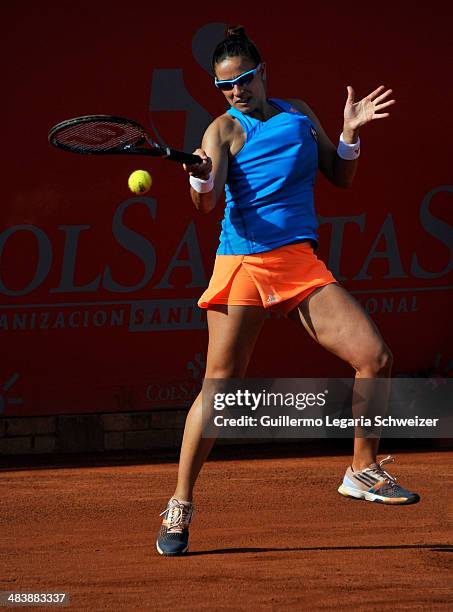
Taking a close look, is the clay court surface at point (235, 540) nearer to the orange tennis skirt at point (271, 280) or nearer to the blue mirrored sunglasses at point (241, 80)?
the orange tennis skirt at point (271, 280)

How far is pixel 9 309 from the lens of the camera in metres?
7.50

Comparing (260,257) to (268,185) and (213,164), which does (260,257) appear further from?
(213,164)

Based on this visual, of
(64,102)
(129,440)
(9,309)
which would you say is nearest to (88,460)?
(129,440)

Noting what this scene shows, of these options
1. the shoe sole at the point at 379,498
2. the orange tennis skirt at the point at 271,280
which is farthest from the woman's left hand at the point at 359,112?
the shoe sole at the point at 379,498

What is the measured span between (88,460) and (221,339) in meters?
2.97

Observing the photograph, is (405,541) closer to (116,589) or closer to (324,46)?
(116,589)

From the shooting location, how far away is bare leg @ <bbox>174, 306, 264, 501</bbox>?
15.3 ft

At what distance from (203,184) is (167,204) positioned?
10.4ft

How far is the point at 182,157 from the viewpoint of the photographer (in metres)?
4.38

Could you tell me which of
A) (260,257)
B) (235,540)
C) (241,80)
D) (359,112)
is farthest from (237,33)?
(235,540)

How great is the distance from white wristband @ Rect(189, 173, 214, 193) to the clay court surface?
4.52ft

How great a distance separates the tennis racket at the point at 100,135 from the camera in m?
4.58

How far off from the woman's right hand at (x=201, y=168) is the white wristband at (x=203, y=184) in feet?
0.04

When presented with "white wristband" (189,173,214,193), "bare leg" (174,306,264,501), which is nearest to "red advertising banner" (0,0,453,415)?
"bare leg" (174,306,264,501)
